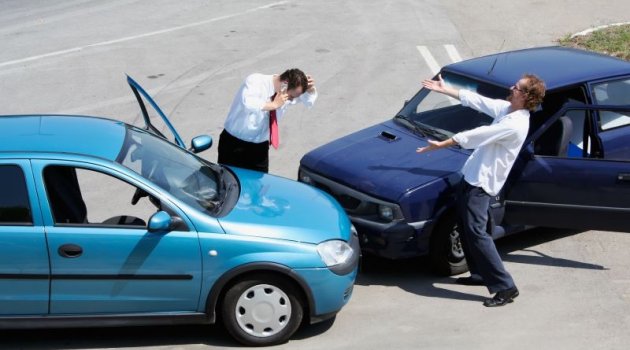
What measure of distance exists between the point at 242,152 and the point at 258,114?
420 millimetres

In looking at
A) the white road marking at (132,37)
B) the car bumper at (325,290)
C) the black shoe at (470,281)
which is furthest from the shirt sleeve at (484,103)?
the white road marking at (132,37)

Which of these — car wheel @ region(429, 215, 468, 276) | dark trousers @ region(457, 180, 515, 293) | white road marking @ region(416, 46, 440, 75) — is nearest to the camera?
dark trousers @ region(457, 180, 515, 293)

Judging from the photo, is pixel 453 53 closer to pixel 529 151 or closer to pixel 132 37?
pixel 132 37

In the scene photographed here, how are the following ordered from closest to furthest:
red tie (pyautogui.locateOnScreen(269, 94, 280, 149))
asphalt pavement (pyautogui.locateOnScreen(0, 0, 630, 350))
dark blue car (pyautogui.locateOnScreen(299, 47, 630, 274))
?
asphalt pavement (pyautogui.locateOnScreen(0, 0, 630, 350)) → dark blue car (pyautogui.locateOnScreen(299, 47, 630, 274)) → red tie (pyautogui.locateOnScreen(269, 94, 280, 149))

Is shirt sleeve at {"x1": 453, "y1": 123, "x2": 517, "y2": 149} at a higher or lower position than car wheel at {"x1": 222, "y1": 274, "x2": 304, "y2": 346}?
higher

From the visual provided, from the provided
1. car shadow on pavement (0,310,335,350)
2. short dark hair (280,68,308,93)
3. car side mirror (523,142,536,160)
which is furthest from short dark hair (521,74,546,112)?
car shadow on pavement (0,310,335,350)

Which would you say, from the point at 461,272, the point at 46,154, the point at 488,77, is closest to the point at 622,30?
the point at 488,77

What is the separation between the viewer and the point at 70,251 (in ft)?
21.5

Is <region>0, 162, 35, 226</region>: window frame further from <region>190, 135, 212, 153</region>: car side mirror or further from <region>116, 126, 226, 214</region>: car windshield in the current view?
<region>190, 135, 212, 153</region>: car side mirror

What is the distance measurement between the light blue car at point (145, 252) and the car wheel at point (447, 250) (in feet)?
3.72

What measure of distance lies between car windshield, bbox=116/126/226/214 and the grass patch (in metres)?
9.55

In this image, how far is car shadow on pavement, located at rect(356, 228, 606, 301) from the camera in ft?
26.6

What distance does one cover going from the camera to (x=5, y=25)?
17.7 metres

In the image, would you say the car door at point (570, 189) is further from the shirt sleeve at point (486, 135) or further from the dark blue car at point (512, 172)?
the shirt sleeve at point (486, 135)
